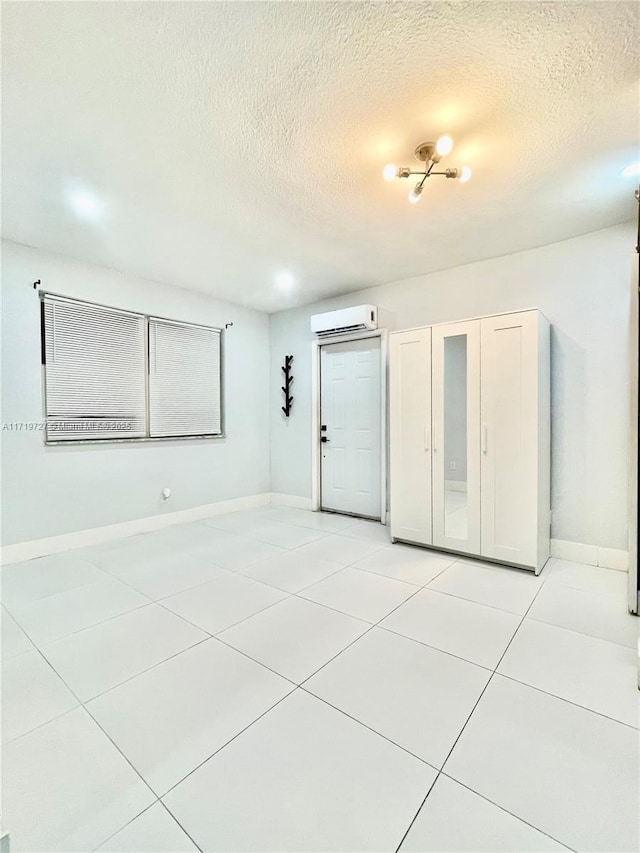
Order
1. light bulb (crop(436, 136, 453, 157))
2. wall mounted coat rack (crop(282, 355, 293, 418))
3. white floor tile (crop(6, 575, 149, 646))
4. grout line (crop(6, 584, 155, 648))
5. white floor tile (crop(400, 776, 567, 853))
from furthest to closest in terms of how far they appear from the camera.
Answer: wall mounted coat rack (crop(282, 355, 293, 418)), white floor tile (crop(6, 575, 149, 646)), grout line (crop(6, 584, 155, 648)), light bulb (crop(436, 136, 453, 157)), white floor tile (crop(400, 776, 567, 853))

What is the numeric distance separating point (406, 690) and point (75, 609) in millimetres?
2048

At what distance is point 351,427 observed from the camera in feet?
15.2

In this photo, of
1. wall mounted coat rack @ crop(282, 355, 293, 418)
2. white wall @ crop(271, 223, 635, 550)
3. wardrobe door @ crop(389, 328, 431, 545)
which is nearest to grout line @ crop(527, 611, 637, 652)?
white wall @ crop(271, 223, 635, 550)

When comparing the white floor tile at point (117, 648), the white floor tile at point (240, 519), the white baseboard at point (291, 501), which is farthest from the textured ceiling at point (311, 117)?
the white baseboard at point (291, 501)

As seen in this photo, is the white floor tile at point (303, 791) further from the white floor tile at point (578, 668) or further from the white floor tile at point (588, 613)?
the white floor tile at point (588, 613)

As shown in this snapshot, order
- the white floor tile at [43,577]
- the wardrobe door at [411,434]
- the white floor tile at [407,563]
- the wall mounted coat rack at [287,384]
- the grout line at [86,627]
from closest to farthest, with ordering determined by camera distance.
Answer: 1. the grout line at [86,627]
2. the white floor tile at [43,577]
3. the white floor tile at [407,563]
4. the wardrobe door at [411,434]
5. the wall mounted coat rack at [287,384]

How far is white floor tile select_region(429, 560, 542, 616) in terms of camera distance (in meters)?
2.41

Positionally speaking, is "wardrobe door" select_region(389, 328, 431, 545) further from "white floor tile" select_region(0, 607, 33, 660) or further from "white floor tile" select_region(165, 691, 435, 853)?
"white floor tile" select_region(0, 607, 33, 660)

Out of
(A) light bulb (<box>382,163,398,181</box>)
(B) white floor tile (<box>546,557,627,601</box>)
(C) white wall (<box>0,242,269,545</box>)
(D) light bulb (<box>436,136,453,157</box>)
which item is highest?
(A) light bulb (<box>382,163,398,181</box>)

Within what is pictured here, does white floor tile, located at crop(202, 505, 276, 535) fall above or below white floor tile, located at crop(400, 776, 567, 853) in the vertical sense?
above

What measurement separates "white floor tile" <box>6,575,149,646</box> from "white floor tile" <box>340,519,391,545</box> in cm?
207

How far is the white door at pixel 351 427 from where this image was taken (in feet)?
14.6

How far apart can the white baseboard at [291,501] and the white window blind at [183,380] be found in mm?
1316

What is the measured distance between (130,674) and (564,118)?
11.1 feet
